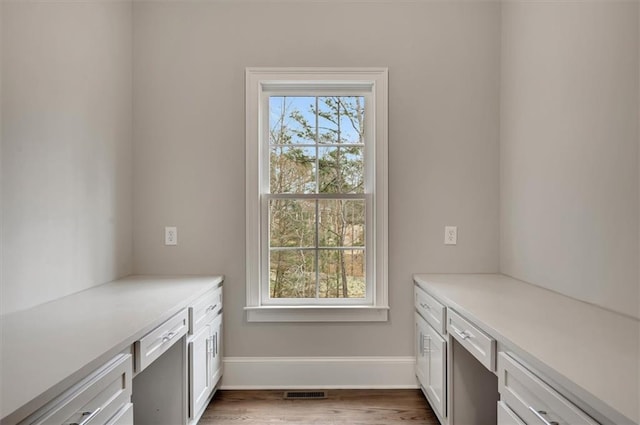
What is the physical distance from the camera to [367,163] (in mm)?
2650

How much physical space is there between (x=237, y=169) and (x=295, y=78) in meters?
0.71

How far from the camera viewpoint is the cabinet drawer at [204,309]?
77.6 inches

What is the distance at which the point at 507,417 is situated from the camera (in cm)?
133

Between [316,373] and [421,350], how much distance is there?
71 centimetres

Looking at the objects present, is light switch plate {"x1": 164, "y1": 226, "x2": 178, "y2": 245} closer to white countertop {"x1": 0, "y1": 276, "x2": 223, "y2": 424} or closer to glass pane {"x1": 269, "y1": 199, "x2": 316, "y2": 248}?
white countertop {"x1": 0, "y1": 276, "x2": 223, "y2": 424}

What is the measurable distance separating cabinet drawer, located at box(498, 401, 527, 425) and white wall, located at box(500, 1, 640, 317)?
660 mm

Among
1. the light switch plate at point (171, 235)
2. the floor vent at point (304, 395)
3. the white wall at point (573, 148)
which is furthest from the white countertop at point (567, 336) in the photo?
the light switch plate at point (171, 235)

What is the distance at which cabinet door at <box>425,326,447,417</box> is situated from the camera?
1965mm

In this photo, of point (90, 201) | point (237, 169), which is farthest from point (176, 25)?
point (90, 201)

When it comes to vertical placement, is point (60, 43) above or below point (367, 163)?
above

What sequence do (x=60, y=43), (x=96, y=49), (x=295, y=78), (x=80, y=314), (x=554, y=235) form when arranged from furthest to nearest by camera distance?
(x=295, y=78) < (x=96, y=49) < (x=554, y=235) < (x=60, y=43) < (x=80, y=314)

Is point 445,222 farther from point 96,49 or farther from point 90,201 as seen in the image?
point 96,49

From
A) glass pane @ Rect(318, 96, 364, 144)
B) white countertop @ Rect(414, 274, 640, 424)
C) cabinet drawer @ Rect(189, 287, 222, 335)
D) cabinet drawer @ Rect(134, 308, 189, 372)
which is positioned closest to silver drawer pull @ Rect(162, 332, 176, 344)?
cabinet drawer @ Rect(134, 308, 189, 372)

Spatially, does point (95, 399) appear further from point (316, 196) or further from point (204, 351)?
point (316, 196)
